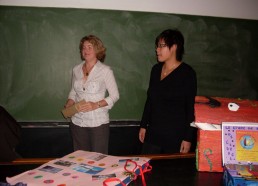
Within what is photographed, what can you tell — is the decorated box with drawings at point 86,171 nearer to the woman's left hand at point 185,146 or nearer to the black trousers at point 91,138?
the woman's left hand at point 185,146

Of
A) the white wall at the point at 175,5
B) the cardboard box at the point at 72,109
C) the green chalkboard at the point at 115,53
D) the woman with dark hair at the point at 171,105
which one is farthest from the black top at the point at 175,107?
the white wall at the point at 175,5

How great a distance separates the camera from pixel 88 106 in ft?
6.95

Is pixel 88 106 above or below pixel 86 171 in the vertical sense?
above

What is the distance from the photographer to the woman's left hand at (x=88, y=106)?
208cm

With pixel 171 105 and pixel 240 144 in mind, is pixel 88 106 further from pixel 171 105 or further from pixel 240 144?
pixel 240 144

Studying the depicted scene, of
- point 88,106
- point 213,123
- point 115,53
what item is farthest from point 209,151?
point 115,53

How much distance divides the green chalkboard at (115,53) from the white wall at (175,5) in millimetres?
→ 62

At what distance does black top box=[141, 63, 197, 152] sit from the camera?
74.5 inches

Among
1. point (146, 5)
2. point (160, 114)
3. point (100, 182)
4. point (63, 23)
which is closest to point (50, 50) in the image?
point (63, 23)

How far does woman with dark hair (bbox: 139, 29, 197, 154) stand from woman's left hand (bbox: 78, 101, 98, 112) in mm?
532

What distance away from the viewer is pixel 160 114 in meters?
1.94

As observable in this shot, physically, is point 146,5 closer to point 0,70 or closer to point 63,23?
point 63,23

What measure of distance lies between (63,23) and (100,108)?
1.11 m

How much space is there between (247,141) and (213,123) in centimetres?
17
